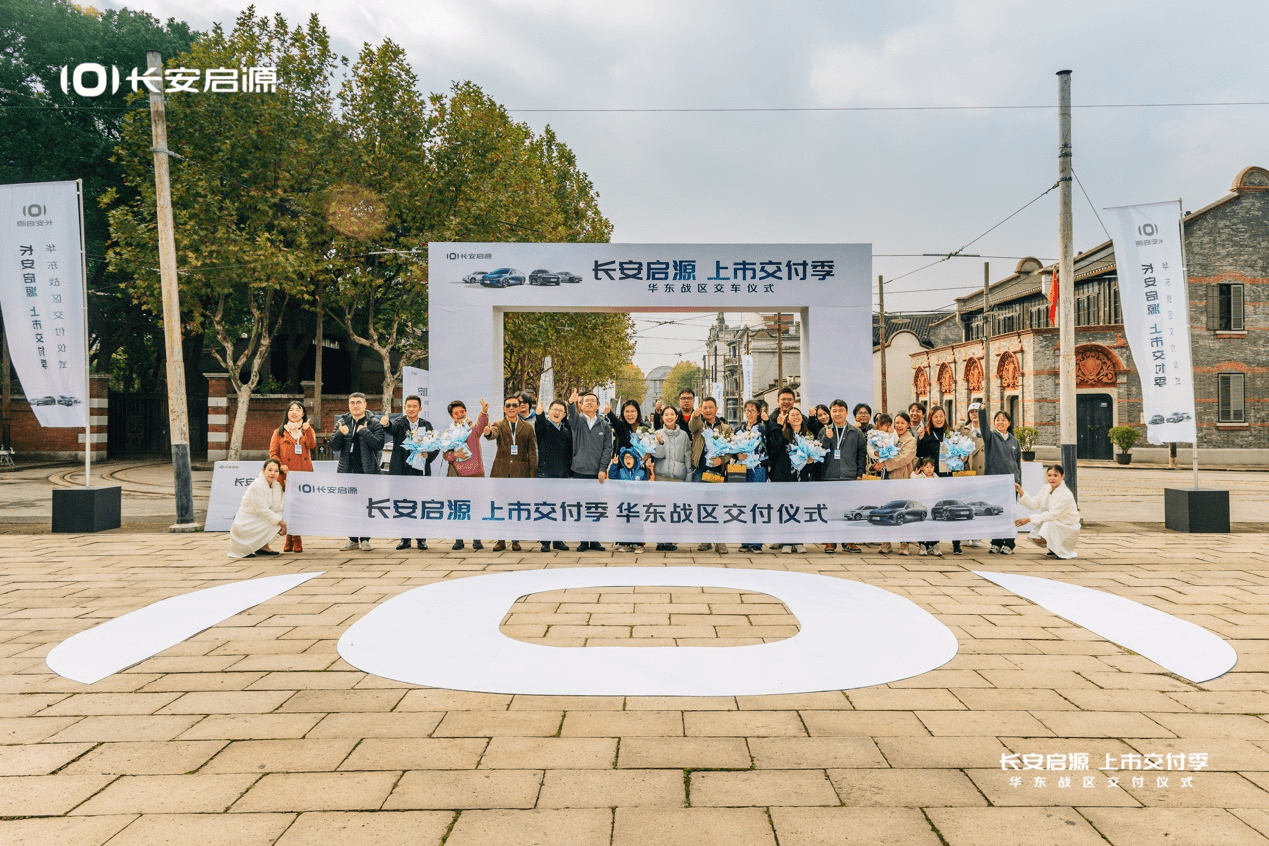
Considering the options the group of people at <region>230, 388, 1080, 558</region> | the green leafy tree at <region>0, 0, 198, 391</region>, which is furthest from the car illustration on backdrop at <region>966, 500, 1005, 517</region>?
the green leafy tree at <region>0, 0, 198, 391</region>

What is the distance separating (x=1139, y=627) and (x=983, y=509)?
11.3 feet

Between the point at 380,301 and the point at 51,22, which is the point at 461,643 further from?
the point at 51,22

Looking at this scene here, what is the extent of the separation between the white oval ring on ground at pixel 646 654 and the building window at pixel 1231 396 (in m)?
32.4

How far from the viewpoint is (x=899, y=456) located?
9.70 metres

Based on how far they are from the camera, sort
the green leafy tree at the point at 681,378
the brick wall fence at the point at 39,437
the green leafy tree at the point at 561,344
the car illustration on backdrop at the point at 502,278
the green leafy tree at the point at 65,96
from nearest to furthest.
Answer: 1. the car illustration on backdrop at the point at 502,278
2. the green leafy tree at the point at 65,96
3. the green leafy tree at the point at 561,344
4. the brick wall fence at the point at 39,437
5. the green leafy tree at the point at 681,378

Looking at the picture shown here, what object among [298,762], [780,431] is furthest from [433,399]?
[298,762]

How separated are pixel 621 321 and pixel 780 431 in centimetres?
2884

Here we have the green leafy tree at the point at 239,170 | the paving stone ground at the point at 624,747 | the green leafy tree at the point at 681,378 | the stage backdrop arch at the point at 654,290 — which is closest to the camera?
the paving stone ground at the point at 624,747

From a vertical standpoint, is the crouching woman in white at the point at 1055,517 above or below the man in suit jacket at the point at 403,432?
below

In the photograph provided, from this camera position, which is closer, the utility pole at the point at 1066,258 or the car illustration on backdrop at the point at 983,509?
the car illustration on backdrop at the point at 983,509

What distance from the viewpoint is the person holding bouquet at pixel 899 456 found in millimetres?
9688

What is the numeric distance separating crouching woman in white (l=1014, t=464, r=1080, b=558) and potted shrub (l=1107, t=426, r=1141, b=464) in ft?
80.1

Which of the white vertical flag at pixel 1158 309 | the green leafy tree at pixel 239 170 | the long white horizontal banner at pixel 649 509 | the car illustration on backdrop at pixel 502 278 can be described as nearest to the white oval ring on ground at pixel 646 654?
the long white horizontal banner at pixel 649 509

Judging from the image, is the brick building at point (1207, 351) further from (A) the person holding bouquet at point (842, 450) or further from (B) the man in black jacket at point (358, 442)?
(B) the man in black jacket at point (358, 442)
